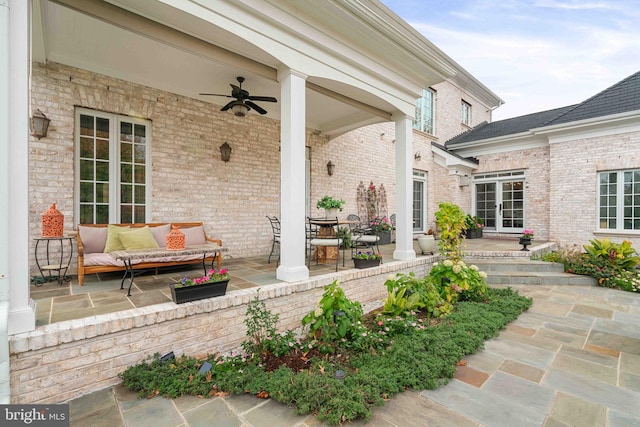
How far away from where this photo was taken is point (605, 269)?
5.36m

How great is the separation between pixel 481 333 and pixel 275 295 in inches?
89.1

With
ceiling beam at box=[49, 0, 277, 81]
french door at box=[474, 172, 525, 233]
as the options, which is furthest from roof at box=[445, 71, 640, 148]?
ceiling beam at box=[49, 0, 277, 81]

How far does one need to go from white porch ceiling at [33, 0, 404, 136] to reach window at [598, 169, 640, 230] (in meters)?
6.36

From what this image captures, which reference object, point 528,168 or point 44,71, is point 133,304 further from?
point 528,168

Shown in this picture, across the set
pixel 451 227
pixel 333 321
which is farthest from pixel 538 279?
pixel 333 321

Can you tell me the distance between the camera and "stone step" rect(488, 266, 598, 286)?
17.8ft

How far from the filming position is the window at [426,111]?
31.8 ft

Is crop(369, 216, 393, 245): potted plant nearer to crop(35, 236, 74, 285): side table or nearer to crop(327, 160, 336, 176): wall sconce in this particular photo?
crop(327, 160, 336, 176): wall sconce

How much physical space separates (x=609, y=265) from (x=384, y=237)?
437cm

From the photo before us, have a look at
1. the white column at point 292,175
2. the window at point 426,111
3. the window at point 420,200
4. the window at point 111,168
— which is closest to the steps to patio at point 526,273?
the window at point 420,200

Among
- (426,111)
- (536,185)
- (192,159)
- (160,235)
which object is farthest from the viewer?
(426,111)

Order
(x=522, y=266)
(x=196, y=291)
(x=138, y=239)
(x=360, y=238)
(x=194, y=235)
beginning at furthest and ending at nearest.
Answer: (x=522, y=266)
(x=360, y=238)
(x=194, y=235)
(x=138, y=239)
(x=196, y=291)

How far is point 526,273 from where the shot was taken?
5.69 meters

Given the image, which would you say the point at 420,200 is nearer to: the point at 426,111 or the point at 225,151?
the point at 426,111
